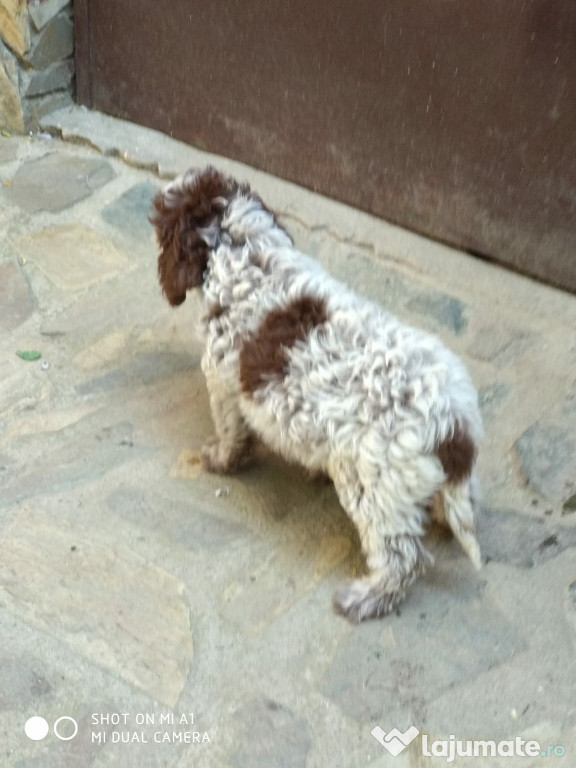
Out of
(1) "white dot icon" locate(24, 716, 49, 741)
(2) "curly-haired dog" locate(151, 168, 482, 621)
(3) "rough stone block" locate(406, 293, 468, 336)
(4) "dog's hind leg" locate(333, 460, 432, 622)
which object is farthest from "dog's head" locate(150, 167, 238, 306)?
(1) "white dot icon" locate(24, 716, 49, 741)

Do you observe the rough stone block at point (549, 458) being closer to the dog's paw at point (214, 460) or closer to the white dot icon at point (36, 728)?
the dog's paw at point (214, 460)

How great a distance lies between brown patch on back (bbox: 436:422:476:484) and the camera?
2.38 meters

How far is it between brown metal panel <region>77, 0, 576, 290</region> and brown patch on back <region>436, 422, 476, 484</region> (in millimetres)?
1729

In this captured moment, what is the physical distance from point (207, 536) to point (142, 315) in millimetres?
1350

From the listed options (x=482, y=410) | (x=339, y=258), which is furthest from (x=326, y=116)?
(x=482, y=410)

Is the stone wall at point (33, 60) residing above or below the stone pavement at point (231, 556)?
above

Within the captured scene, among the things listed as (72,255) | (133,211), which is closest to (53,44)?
(133,211)

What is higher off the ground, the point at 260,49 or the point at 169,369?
the point at 260,49

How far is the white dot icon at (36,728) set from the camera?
2307 mm

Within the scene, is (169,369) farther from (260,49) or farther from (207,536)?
(260,49)

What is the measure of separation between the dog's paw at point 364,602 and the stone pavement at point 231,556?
5 cm

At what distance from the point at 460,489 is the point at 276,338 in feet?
2.49

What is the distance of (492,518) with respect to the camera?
2.95 meters

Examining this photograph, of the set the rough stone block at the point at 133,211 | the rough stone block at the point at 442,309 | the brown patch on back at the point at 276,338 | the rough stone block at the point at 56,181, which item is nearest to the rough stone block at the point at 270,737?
the brown patch on back at the point at 276,338
